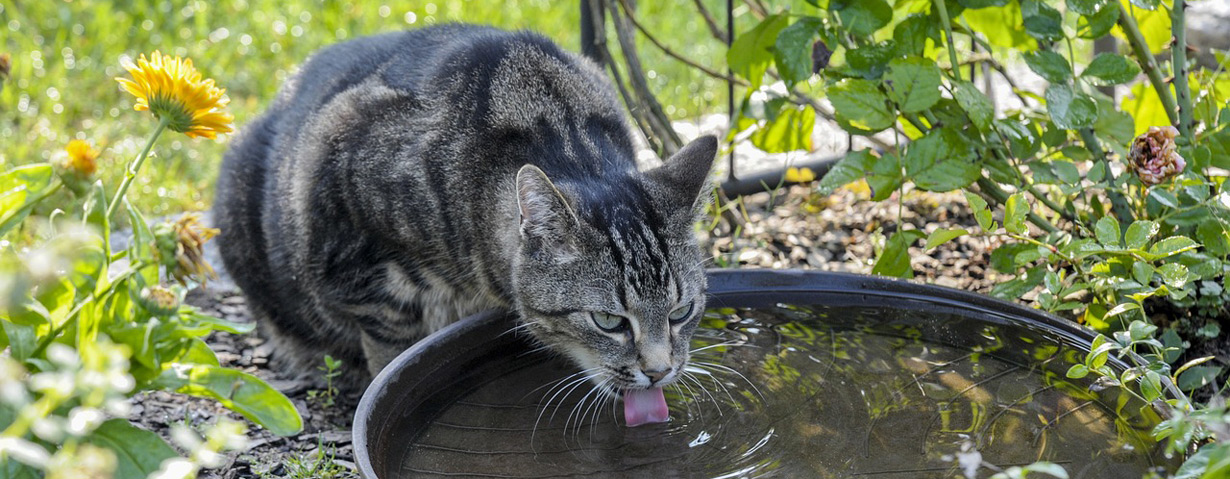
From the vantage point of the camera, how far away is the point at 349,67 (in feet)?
11.7

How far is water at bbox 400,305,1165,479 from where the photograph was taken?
2316 mm

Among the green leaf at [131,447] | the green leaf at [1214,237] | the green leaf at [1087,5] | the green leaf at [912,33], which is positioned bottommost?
the green leaf at [131,447]

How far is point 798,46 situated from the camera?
10.6ft

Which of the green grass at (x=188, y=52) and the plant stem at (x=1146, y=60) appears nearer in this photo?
the plant stem at (x=1146, y=60)

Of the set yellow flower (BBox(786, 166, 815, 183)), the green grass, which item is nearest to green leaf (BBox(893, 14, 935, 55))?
yellow flower (BBox(786, 166, 815, 183))

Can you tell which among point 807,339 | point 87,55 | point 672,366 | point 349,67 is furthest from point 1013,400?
point 87,55

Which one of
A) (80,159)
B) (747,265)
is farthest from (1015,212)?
(80,159)

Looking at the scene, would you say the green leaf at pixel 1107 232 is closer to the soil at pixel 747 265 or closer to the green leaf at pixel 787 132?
the soil at pixel 747 265

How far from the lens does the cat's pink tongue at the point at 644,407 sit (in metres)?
2.65

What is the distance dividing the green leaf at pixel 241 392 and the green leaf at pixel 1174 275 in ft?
6.69

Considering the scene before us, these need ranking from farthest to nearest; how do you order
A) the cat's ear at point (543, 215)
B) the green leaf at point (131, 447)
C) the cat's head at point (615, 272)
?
the cat's head at point (615, 272)
the cat's ear at point (543, 215)
the green leaf at point (131, 447)

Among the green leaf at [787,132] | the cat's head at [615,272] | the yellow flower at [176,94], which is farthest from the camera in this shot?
the green leaf at [787,132]

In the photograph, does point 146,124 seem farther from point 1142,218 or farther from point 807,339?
point 1142,218

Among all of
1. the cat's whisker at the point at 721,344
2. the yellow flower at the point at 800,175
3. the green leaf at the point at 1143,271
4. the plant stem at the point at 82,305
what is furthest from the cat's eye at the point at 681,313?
the yellow flower at the point at 800,175
